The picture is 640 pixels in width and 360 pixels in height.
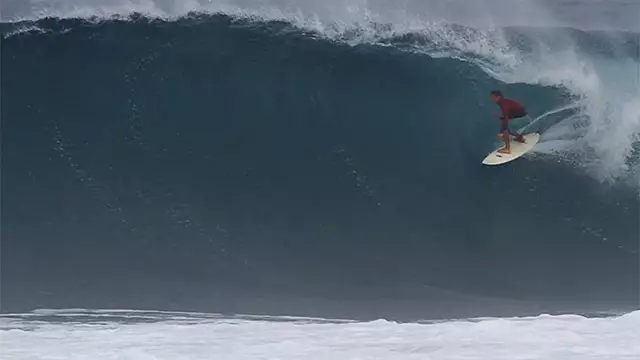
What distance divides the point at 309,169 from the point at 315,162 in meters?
0.05

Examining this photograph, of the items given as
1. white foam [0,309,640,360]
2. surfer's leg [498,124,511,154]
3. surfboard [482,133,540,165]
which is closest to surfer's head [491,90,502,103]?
surfer's leg [498,124,511,154]

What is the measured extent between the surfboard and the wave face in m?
0.05

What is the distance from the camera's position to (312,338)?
3.89 meters

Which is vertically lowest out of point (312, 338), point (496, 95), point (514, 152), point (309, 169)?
point (312, 338)

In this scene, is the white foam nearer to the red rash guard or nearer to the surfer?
the surfer

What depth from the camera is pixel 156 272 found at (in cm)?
416

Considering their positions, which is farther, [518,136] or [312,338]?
[518,136]

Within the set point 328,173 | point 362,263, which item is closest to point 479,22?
point 328,173

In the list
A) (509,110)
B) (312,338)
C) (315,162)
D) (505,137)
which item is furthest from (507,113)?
(312,338)

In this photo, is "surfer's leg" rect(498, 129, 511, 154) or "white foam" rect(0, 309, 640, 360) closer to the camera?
"white foam" rect(0, 309, 640, 360)

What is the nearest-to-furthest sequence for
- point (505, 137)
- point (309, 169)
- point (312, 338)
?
point (312, 338)
point (505, 137)
point (309, 169)

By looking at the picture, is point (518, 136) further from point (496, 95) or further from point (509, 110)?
point (496, 95)

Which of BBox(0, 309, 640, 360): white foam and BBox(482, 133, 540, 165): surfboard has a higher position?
BBox(482, 133, 540, 165): surfboard

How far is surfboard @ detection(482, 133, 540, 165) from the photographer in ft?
13.9
